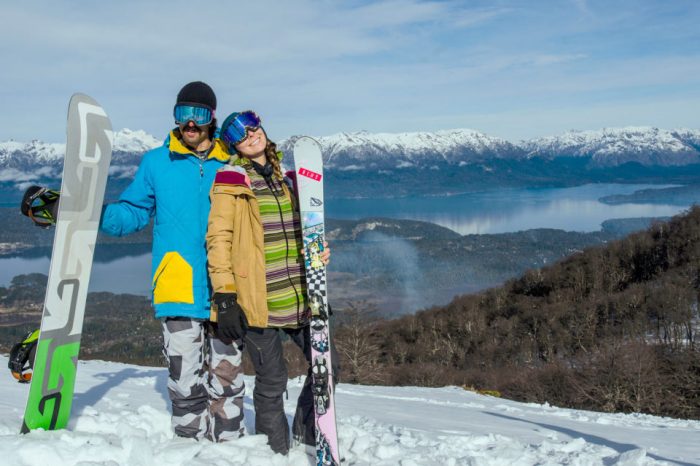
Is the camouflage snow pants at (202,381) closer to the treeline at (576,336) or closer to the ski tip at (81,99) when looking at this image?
the ski tip at (81,99)

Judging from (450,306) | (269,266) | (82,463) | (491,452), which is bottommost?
(450,306)

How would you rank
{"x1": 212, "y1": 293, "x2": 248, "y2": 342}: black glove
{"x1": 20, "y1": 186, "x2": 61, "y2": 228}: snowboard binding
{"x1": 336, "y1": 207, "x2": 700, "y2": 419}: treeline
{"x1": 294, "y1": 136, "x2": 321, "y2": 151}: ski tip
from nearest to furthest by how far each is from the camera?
{"x1": 212, "y1": 293, "x2": 248, "y2": 342}: black glove, {"x1": 20, "y1": 186, "x2": 61, "y2": 228}: snowboard binding, {"x1": 294, "y1": 136, "x2": 321, "y2": 151}: ski tip, {"x1": 336, "y1": 207, "x2": 700, "y2": 419}: treeline

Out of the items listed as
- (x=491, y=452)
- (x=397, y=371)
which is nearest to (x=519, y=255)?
(x=397, y=371)

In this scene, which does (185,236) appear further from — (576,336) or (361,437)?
(576,336)

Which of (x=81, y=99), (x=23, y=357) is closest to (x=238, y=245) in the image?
(x=81, y=99)

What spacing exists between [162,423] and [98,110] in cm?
214

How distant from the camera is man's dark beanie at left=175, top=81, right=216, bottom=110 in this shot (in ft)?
10.6

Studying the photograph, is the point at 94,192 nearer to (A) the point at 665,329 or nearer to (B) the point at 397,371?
(B) the point at 397,371

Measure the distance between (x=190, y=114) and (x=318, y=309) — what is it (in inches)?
52.6

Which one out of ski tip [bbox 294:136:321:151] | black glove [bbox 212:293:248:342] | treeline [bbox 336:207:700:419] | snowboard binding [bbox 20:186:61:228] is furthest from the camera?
treeline [bbox 336:207:700:419]

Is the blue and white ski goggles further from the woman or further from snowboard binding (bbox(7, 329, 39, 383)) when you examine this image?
snowboard binding (bbox(7, 329, 39, 383))

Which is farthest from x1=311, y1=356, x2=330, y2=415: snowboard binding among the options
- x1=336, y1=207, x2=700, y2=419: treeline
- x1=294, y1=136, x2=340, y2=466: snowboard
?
x1=336, y1=207, x2=700, y2=419: treeline

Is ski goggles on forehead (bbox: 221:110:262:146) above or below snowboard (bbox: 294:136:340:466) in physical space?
above

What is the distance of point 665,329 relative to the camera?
48.3 metres
